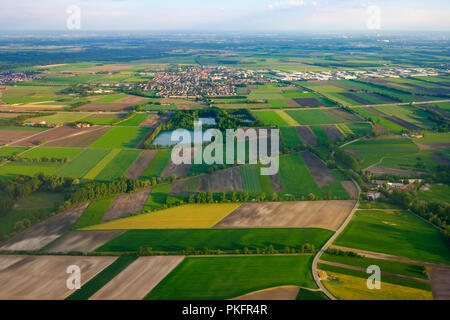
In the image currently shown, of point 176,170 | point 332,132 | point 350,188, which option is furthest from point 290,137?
point 176,170

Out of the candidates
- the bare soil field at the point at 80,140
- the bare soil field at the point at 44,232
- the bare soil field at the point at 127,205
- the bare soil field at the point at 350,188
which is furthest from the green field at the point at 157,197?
the bare soil field at the point at 350,188

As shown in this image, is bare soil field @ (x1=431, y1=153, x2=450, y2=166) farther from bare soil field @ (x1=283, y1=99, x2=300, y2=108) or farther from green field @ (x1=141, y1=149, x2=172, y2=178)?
green field @ (x1=141, y1=149, x2=172, y2=178)

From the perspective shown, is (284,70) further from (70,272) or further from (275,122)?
(70,272)

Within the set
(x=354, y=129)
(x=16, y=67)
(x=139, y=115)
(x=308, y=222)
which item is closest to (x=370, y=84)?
(x=354, y=129)

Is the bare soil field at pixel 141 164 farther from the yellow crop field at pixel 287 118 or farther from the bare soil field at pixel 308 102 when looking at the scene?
the bare soil field at pixel 308 102

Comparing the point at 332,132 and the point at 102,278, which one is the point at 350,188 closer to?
the point at 332,132

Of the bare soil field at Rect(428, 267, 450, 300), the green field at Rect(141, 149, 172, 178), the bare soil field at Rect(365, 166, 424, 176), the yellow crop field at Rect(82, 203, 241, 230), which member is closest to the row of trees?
the yellow crop field at Rect(82, 203, 241, 230)

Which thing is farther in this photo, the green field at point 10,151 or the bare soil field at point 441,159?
the green field at point 10,151
